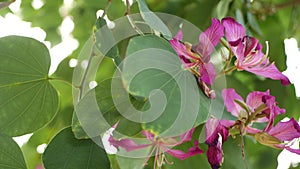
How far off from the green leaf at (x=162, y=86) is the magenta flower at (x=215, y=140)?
7cm

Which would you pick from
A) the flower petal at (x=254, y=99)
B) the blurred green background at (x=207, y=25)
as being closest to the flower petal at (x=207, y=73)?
the flower petal at (x=254, y=99)

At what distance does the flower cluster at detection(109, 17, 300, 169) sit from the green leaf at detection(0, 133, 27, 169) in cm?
11

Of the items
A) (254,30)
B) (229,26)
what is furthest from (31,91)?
(254,30)

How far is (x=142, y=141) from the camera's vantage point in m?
0.63

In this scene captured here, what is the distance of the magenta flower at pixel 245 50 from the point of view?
57 centimetres

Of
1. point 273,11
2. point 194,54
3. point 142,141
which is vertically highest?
point 194,54

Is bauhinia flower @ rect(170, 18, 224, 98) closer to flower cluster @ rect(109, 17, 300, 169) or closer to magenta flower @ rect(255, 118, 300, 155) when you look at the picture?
flower cluster @ rect(109, 17, 300, 169)

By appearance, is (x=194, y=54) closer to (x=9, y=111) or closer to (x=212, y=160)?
(x=212, y=160)

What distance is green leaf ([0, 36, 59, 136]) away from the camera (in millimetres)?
633

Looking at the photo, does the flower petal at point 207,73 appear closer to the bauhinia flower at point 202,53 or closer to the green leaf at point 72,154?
the bauhinia flower at point 202,53

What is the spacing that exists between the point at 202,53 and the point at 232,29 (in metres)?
0.04

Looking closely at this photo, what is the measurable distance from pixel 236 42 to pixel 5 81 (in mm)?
283

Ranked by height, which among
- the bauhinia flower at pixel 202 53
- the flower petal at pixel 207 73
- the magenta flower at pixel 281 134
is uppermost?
the bauhinia flower at pixel 202 53

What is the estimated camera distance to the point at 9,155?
610 mm
